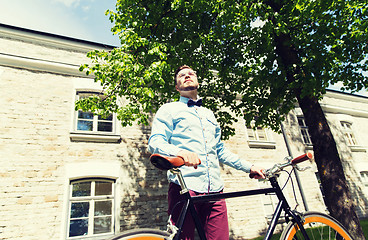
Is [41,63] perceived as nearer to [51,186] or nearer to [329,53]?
[51,186]

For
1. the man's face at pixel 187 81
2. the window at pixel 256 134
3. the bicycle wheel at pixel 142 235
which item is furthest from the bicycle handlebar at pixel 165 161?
the window at pixel 256 134

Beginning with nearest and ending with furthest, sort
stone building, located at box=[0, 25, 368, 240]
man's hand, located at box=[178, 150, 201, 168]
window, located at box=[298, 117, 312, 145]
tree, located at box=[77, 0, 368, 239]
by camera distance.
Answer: man's hand, located at box=[178, 150, 201, 168], tree, located at box=[77, 0, 368, 239], stone building, located at box=[0, 25, 368, 240], window, located at box=[298, 117, 312, 145]

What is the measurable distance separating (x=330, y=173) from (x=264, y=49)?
11.5 ft

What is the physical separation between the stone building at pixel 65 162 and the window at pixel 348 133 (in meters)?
8.04

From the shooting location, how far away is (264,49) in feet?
19.4

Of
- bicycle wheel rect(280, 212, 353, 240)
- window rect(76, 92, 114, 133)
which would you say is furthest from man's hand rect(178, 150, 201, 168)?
window rect(76, 92, 114, 133)

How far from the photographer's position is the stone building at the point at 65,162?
17.8 feet

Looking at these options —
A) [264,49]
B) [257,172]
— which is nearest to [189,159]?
[257,172]

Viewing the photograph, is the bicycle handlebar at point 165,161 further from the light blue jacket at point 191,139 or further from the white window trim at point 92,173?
the white window trim at point 92,173

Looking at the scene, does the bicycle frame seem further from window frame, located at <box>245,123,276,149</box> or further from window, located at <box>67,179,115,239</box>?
window frame, located at <box>245,123,276,149</box>

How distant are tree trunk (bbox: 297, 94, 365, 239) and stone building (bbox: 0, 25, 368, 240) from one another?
141 inches

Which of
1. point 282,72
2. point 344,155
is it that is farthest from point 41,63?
point 344,155

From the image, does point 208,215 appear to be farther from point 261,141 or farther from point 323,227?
point 261,141

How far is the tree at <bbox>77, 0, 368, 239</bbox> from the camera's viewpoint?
4848mm
